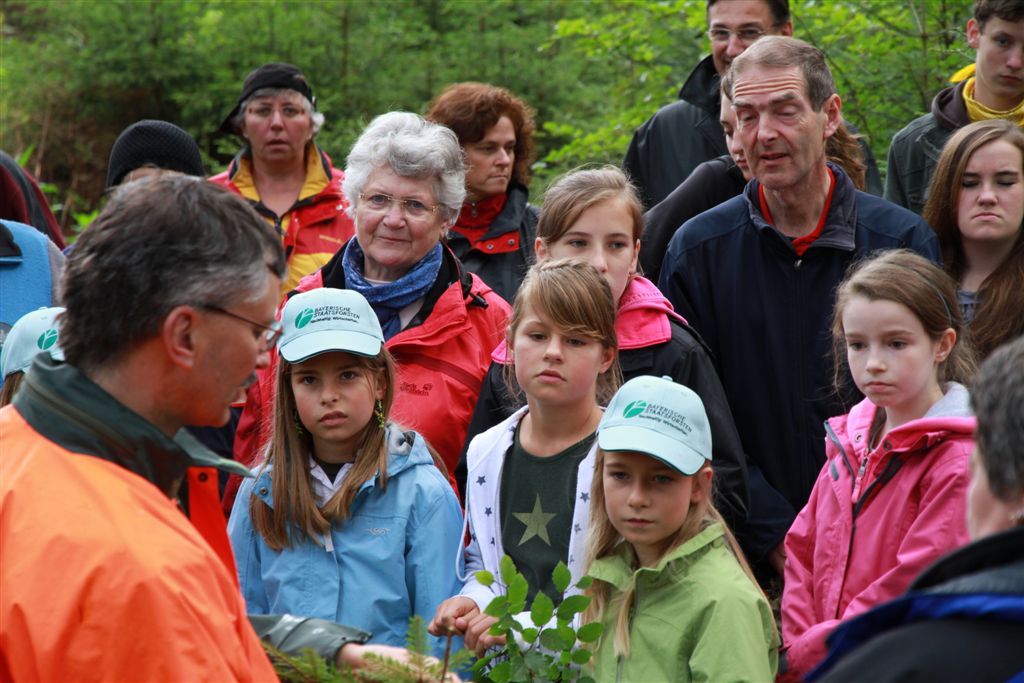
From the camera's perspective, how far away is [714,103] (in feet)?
22.2

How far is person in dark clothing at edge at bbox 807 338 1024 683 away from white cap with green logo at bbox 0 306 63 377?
347cm

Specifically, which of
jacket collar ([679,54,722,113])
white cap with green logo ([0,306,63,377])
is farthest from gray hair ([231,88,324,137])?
Result: white cap with green logo ([0,306,63,377])

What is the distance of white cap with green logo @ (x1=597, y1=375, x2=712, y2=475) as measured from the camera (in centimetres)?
395

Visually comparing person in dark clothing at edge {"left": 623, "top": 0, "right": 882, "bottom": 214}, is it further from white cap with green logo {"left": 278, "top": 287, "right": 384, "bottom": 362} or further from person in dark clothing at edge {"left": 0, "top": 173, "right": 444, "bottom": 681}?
person in dark clothing at edge {"left": 0, "top": 173, "right": 444, "bottom": 681}

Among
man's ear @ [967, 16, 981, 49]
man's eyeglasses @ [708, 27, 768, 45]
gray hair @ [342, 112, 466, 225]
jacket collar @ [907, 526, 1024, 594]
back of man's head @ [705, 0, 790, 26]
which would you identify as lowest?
jacket collar @ [907, 526, 1024, 594]

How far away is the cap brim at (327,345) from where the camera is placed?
14.8 ft

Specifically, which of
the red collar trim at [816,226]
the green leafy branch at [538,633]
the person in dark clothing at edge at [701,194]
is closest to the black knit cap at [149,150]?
the person in dark clothing at edge at [701,194]

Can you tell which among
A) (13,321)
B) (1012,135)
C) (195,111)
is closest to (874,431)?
(1012,135)

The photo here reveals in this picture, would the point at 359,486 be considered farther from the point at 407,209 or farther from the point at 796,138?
the point at 796,138

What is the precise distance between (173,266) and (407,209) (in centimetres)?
272

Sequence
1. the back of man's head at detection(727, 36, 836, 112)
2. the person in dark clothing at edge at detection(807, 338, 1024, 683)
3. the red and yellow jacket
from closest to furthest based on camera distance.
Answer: the person in dark clothing at edge at detection(807, 338, 1024, 683) < the back of man's head at detection(727, 36, 836, 112) < the red and yellow jacket

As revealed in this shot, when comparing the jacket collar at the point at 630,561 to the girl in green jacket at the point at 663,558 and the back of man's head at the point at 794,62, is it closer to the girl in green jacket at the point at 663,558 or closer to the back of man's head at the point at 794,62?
the girl in green jacket at the point at 663,558

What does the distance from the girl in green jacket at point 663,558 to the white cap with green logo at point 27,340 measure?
7.23 ft

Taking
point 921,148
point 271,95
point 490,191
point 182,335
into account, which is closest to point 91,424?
point 182,335
